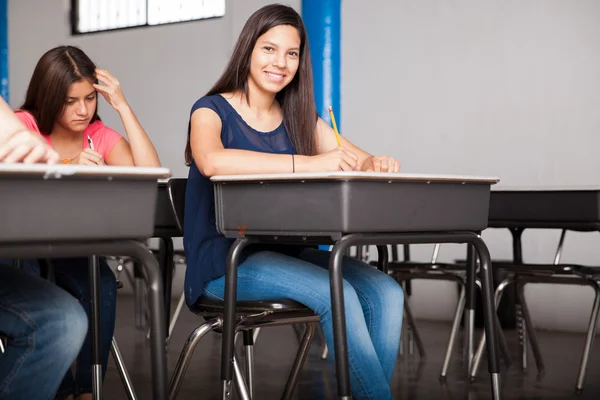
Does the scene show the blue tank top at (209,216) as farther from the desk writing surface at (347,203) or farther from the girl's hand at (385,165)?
the girl's hand at (385,165)

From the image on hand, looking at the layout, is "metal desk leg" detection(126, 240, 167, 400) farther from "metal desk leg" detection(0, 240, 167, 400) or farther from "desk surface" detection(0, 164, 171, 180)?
"desk surface" detection(0, 164, 171, 180)

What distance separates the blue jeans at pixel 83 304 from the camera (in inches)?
84.1

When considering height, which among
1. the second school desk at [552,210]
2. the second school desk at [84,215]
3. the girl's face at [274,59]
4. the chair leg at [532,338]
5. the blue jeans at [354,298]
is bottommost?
the chair leg at [532,338]

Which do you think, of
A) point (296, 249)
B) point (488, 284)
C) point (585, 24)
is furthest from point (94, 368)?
point (585, 24)

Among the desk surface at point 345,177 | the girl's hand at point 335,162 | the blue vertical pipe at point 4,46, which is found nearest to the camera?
the desk surface at point 345,177

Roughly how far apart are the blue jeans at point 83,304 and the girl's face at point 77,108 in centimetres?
41

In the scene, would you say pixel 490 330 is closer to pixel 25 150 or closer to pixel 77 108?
pixel 25 150

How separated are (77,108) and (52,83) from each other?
0.31 ft

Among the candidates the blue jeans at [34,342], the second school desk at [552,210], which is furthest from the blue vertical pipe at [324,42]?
the blue jeans at [34,342]

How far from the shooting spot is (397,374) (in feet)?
10.3

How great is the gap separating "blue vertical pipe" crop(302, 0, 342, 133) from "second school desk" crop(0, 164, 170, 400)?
4063 millimetres

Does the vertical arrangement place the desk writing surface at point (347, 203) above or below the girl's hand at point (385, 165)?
below

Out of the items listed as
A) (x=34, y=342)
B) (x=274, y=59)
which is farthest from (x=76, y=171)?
(x=274, y=59)

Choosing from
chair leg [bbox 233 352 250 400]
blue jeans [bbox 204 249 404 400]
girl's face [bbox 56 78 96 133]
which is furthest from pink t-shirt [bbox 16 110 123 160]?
chair leg [bbox 233 352 250 400]
